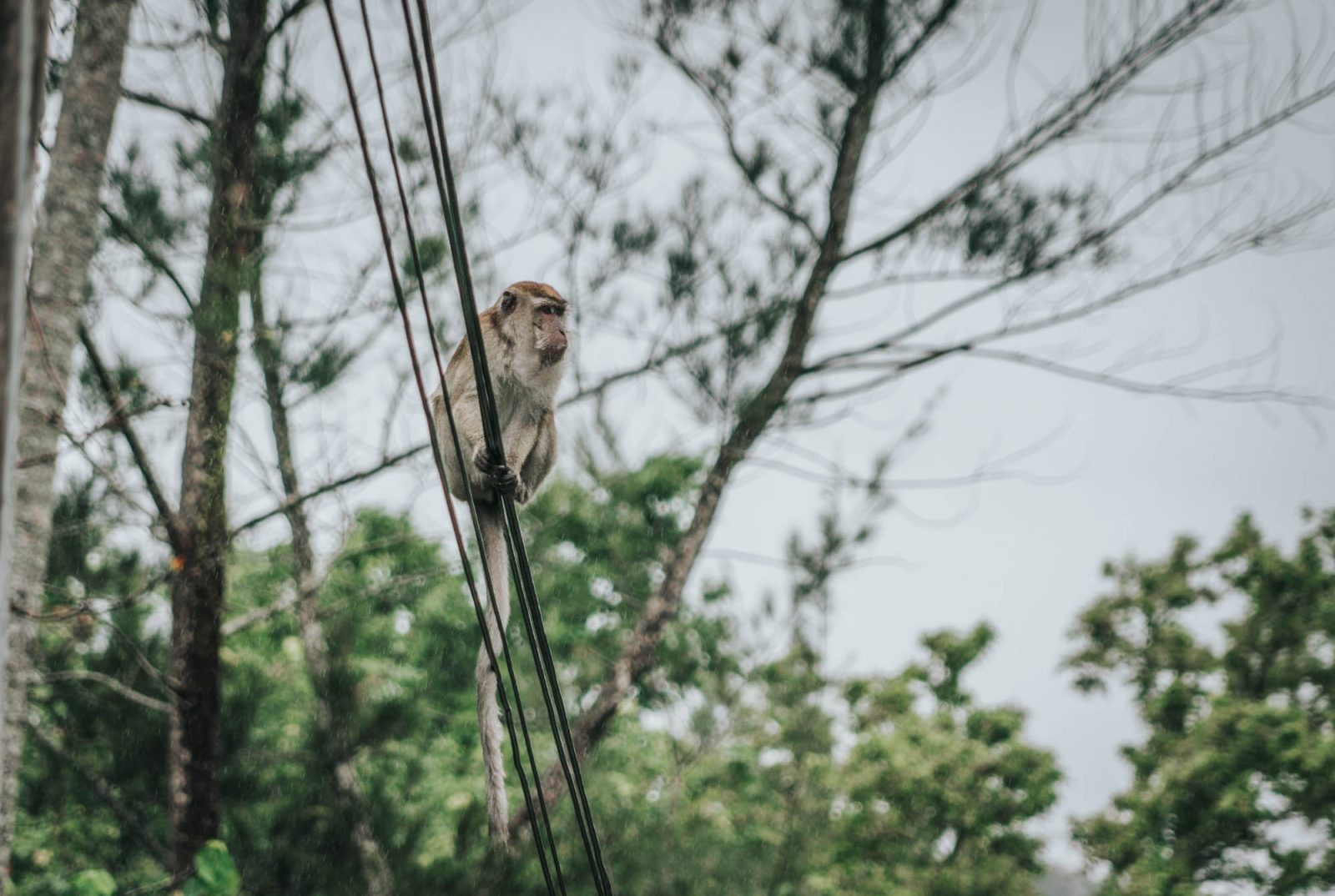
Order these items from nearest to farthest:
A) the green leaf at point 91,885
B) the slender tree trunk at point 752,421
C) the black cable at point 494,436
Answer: the black cable at point 494,436
the green leaf at point 91,885
the slender tree trunk at point 752,421

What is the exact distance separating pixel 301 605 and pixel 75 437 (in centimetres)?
280

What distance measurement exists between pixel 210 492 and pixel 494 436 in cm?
310

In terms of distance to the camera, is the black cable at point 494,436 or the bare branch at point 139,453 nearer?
the black cable at point 494,436

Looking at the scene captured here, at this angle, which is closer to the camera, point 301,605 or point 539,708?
point 301,605

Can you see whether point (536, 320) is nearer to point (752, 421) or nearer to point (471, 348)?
point (471, 348)

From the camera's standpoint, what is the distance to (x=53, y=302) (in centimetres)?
337

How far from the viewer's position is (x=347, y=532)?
5.24 meters

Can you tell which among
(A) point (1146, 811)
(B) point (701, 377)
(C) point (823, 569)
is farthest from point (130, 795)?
(A) point (1146, 811)

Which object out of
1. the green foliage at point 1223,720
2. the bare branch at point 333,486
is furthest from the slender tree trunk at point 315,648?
the green foliage at point 1223,720

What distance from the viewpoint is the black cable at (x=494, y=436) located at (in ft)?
5.91

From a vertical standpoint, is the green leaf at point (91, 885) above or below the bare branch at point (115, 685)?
below

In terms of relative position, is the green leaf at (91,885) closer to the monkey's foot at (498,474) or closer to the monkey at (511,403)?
the monkey at (511,403)

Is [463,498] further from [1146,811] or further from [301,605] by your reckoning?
[1146,811]

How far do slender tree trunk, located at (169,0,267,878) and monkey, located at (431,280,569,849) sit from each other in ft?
4.24
